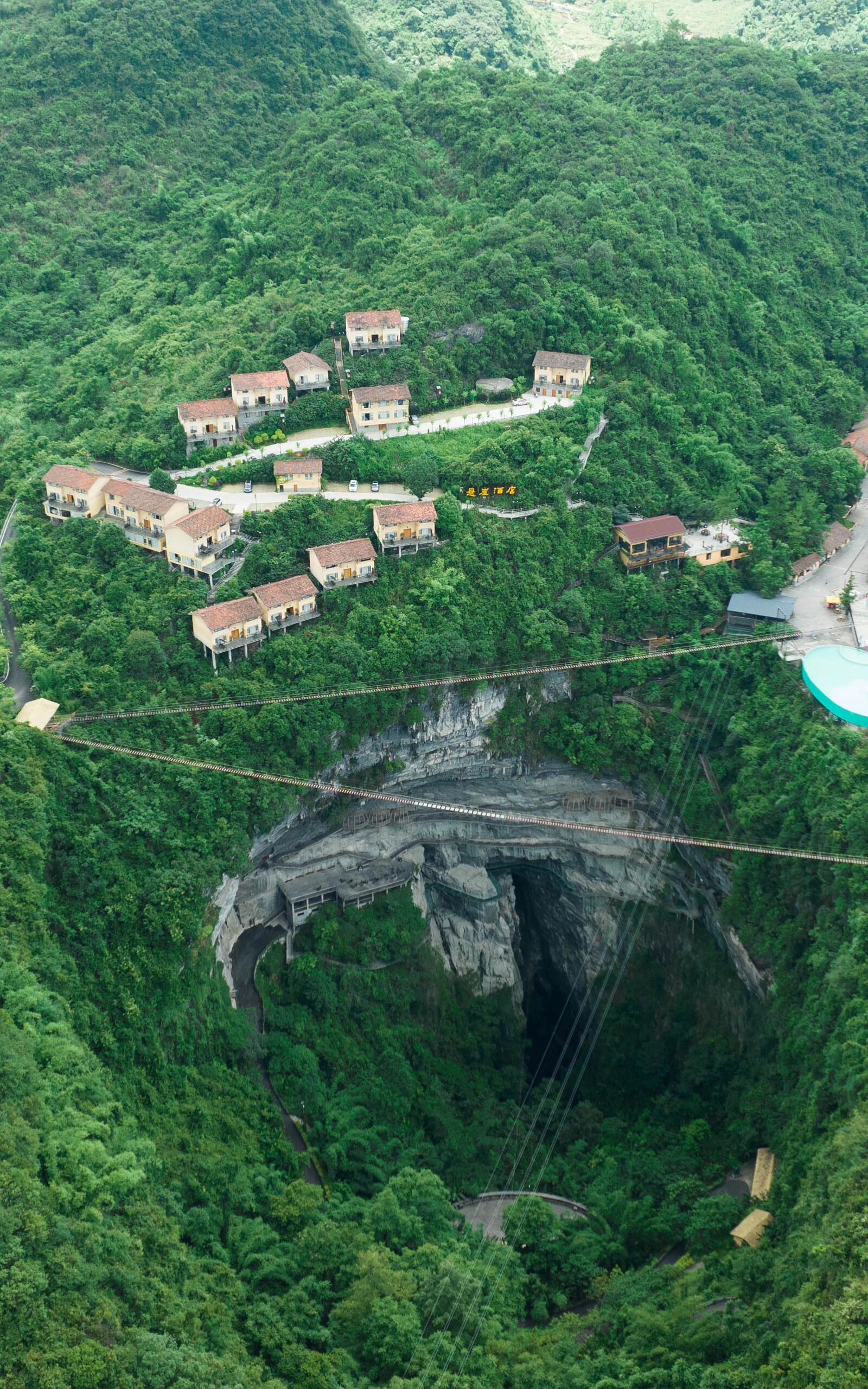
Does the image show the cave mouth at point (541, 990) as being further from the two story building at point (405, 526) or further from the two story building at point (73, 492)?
the two story building at point (73, 492)

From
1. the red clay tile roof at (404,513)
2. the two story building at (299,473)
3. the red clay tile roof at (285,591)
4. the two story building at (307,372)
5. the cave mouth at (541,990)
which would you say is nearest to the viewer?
the red clay tile roof at (285,591)

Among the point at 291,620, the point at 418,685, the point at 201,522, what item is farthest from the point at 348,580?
the point at 201,522

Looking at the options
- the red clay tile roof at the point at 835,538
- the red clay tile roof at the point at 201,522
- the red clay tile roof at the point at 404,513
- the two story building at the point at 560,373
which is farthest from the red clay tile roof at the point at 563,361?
the red clay tile roof at the point at 201,522

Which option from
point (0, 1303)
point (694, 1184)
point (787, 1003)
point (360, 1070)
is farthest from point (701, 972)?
point (0, 1303)

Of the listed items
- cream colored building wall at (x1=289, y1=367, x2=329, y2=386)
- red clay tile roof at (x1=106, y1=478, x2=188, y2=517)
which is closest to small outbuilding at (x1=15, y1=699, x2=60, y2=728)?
red clay tile roof at (x1=106, y1=478, x2=188, y2=517)

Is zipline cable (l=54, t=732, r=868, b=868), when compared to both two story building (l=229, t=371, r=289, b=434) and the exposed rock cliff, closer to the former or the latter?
the exposed rock cliff

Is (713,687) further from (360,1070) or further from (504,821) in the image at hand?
(360,1070)
